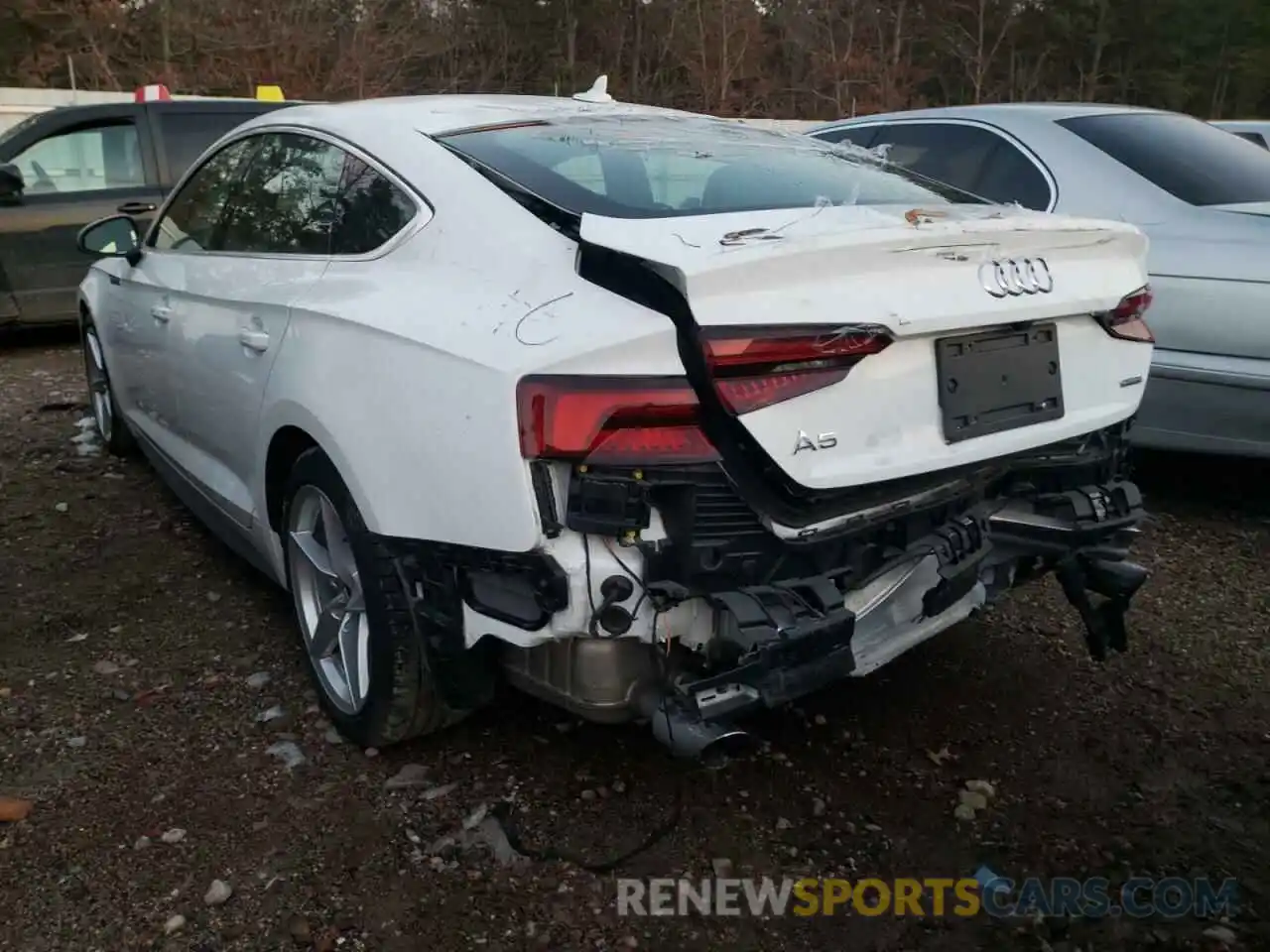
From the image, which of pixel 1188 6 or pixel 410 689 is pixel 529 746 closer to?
pixel 410 689

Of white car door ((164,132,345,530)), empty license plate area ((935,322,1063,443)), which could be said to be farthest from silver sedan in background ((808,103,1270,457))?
white car door ((164,132,345,530))

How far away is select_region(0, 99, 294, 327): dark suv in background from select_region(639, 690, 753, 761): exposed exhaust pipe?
6704 millimetres

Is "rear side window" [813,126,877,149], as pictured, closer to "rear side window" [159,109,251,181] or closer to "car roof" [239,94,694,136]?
"car roof" [239,94,694,136]

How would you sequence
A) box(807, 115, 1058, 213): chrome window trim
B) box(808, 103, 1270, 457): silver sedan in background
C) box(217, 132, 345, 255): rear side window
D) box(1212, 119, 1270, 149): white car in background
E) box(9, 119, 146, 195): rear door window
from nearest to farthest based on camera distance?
box(217, 132, 345, 255): rear side window → box(808, 103, 1270, 457): silver sedan in background → box(807, 115, 1058, 213): chrome window trim → box(1212, 119, 1270, 149): white car in background → box(9, 119, 146, 195): rear door window

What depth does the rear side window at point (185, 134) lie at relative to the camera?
26.0 feet

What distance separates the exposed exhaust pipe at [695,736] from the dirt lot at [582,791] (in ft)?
1.30

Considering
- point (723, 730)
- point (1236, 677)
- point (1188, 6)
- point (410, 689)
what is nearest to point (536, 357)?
point (723, 730)

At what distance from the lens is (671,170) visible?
274 cm

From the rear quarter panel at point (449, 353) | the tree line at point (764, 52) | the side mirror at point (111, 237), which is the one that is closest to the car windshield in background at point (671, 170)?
the rear quarter panel at point (449, 353)

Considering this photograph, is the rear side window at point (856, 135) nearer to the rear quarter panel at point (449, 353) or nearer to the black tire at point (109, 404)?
the rear quarter panel at point (449, 353)

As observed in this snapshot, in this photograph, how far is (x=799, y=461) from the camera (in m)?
2.05

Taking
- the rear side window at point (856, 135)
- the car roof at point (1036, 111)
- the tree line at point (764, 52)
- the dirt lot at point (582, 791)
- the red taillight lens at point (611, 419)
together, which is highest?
the tree line at point (764, 52)

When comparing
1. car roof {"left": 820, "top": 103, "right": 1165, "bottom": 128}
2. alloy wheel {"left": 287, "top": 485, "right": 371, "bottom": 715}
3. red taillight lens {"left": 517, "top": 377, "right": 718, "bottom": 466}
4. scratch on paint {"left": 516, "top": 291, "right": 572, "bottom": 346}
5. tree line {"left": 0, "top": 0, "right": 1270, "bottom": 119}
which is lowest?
alloy wheel {"left": 287, "top": 485, "right": 371, "bottom": 715}

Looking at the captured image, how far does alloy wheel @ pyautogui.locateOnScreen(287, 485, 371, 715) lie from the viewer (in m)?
2.71
